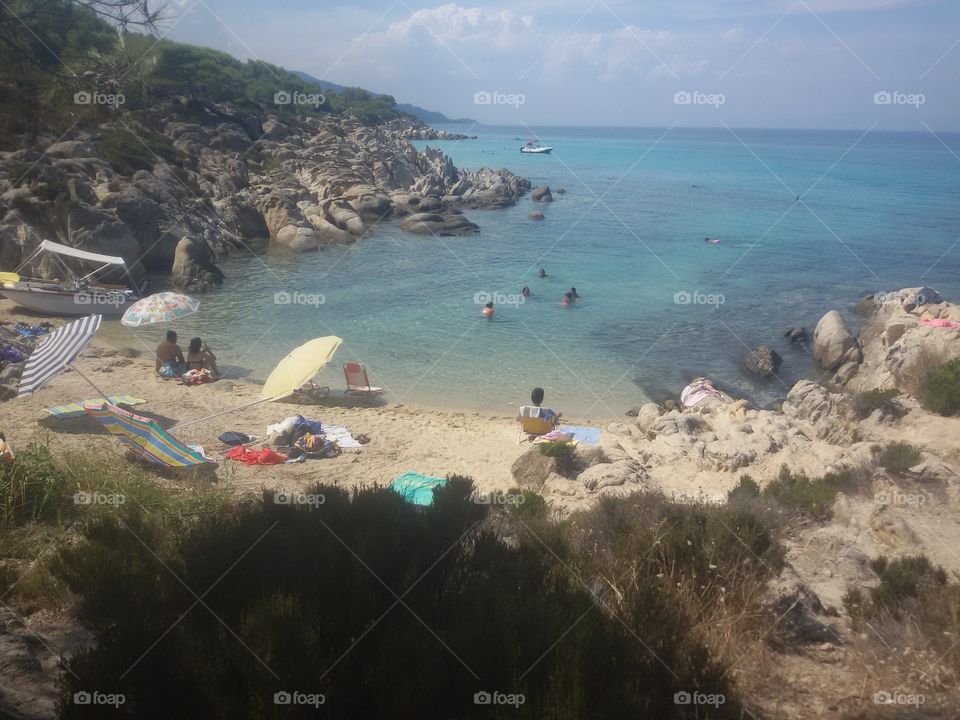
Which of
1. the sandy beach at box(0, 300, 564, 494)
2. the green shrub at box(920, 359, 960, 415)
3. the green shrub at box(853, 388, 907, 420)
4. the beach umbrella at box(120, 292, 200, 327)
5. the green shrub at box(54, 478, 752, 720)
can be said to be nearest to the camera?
the green shrub at box(54, 478, 752, 720)

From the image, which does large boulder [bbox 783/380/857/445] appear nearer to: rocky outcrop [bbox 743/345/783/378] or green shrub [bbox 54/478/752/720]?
rocky outcrop [bbox 743/345/783/378]

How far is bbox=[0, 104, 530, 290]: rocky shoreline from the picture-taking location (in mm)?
23391

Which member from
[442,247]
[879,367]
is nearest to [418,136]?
[442,247]

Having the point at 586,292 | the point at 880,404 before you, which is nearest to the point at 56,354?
the point at 880,404

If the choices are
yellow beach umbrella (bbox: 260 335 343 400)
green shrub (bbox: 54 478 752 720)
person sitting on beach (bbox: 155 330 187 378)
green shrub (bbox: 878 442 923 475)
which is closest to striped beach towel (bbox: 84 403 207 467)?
yellow beach umbrella (bbox: 260 335 343 400)

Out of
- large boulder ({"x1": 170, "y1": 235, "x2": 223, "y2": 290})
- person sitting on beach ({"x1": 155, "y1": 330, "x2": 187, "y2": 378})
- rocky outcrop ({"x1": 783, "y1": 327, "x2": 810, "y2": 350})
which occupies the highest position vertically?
large boulder ({"x1": 170, "y1": 235, "x2": 223, "y2": 290})

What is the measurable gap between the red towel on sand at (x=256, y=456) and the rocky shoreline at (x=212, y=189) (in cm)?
1391

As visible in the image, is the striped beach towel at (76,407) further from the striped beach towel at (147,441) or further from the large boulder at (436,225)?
the large boulder at (436,225)

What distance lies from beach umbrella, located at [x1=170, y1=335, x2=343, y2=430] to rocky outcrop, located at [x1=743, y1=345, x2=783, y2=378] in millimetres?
12224

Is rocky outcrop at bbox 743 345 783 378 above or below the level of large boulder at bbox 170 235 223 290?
below

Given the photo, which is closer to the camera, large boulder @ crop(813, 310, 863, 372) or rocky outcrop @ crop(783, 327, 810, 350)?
large boulder @ crop(813, 310, 863, 372)

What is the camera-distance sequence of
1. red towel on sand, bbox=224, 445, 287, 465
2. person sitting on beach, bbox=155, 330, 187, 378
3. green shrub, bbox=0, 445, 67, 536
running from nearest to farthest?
green shrub, bbox=0, 445, 67, 536 < red towel on sand, bbox=224, 445, 287, 465 < person sitting on beach, bbox=155, 330, 187, 378

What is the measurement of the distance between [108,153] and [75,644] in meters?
32.1

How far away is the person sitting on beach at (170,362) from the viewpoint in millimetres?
15547
